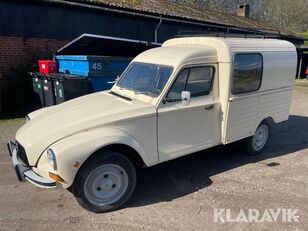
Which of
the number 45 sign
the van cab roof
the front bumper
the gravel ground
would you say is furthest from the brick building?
the front bumper

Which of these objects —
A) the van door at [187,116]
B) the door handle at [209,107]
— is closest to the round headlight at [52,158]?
the van door at [187,116]

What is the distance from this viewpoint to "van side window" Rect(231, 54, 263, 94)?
17.2 ft

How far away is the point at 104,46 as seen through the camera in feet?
32.4

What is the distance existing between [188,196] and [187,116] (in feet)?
3.95

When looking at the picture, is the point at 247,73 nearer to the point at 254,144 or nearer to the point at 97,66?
the point at 254,144

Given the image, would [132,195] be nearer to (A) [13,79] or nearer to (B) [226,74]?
(B) [226,74]

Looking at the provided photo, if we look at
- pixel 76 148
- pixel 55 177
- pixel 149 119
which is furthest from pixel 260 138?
pixel 55 177

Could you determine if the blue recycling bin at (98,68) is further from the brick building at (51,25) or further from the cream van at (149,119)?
the brick building at (51,25)

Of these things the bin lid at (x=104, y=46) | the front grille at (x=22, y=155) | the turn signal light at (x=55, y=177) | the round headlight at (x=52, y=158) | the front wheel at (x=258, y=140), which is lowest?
the front wheel at (x=258, y=140)

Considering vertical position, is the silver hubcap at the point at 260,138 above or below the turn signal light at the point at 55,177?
below

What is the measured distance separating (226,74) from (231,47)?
479 millimetres

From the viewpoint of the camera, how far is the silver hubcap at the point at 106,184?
3.99 meters

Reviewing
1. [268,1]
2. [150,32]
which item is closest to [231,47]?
[150,32]

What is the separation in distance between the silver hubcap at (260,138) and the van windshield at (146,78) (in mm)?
2616
